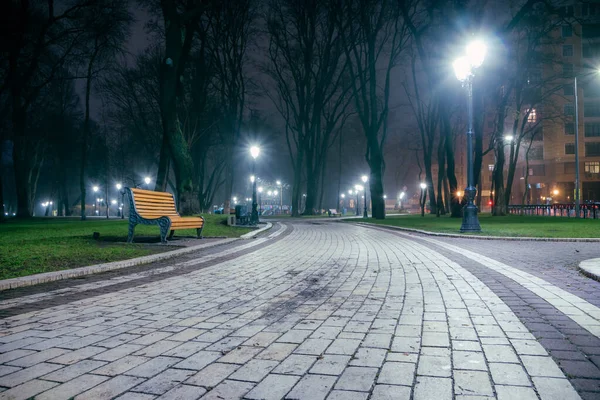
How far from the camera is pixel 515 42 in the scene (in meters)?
32.7

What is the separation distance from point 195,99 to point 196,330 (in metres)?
29.2

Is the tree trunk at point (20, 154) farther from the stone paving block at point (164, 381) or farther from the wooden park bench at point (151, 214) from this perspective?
the stone paving block at point (164, 381)

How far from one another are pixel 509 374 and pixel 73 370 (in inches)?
112

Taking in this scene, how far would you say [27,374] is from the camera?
9.68 feet

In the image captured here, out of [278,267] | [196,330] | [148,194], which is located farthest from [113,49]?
[196,330]

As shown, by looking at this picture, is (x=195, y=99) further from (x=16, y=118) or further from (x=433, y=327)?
(x=433, y=327)

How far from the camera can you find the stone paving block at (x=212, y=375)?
2800 millimetres

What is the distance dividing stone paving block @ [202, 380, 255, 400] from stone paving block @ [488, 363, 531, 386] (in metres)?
1.51

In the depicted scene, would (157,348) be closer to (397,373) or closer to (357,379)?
(357,379)

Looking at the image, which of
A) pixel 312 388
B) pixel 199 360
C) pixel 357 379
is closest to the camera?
pixel 312 388

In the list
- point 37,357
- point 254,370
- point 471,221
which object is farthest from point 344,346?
point 471,221

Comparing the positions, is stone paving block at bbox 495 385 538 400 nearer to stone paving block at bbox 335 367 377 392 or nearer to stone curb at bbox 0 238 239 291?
stone paving block at bbox 335 367 377 392

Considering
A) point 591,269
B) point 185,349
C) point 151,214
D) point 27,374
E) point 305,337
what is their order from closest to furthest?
point 27,374, point 185,349, point 305,337, point 591,269, point 151,214

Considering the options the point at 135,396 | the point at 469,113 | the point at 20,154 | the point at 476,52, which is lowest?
the point at 135,396
